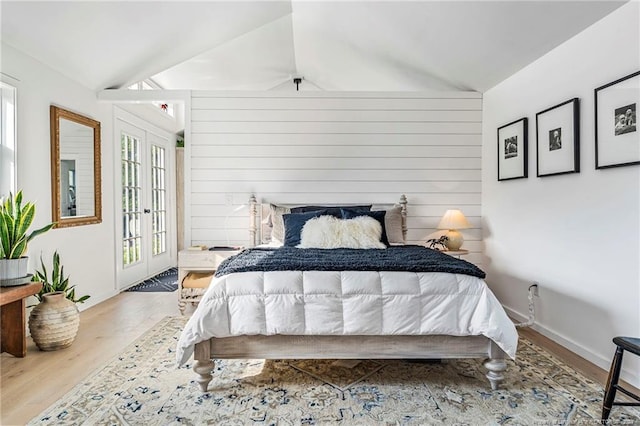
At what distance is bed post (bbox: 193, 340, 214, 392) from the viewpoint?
7.35ft

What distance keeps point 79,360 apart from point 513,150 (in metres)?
3.97

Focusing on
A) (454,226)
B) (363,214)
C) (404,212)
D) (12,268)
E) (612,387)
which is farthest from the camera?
(404,212)

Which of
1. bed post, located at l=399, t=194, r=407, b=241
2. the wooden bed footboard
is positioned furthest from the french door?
bed post, located at l=399, t=194, r=407, b=241

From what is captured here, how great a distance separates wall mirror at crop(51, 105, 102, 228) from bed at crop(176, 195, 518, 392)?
227cm

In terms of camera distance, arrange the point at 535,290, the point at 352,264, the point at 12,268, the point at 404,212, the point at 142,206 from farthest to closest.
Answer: the point at 142,206
the point at 404,212
the point at 535,290
the point at 12,268
the point at 352,264

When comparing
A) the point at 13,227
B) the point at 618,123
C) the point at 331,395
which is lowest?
the point at 331,395

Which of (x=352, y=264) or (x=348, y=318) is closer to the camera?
(x=348, y=318)

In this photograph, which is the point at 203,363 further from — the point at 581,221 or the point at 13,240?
the point at 581,221

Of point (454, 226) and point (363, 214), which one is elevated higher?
point (363, 214)

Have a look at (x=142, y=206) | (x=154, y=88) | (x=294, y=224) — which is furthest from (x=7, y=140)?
(x=154, y=88)

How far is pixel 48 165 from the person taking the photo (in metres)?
3.48

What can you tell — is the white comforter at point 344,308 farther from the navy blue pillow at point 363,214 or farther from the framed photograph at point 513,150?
the framed photograph at point 513,150

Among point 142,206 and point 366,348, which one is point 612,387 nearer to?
point 366,348

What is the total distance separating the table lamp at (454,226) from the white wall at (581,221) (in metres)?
0.43
